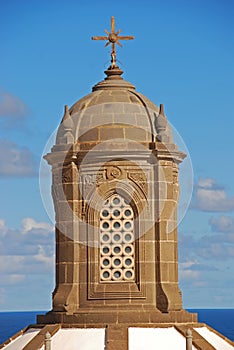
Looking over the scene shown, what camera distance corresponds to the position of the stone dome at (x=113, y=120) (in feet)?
114

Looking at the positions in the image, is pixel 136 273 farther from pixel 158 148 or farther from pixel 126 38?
pixel 126 38

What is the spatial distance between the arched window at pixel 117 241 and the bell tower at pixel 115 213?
0.09 ft

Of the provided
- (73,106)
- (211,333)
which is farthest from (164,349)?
(73,106)

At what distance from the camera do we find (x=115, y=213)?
114 ft

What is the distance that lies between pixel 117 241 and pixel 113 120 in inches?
138

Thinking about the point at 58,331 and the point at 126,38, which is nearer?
the point at 58,331

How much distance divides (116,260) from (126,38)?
6.79 metres

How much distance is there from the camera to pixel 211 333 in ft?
114

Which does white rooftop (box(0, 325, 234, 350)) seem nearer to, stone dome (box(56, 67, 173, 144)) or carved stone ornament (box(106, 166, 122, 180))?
carved stone ornament (box(106, 166, 122, 180))

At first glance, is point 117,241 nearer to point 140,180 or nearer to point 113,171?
point 140,180

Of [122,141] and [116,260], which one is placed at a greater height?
[122,141]

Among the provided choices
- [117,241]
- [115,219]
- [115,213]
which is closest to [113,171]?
[115,213]

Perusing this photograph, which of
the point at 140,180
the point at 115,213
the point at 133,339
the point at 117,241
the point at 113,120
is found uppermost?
the point at 113,120

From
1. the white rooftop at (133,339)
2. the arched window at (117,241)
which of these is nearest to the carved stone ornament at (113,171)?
the arched window at (117,241)
